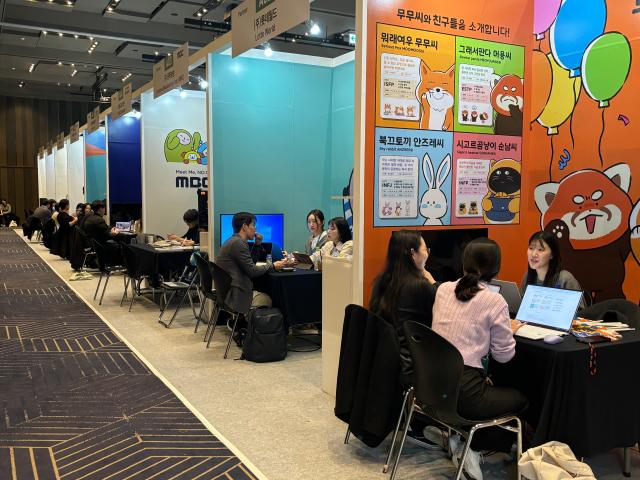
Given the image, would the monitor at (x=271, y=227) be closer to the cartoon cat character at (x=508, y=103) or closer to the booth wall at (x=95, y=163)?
Answer: the cartoon cat character at (x=508, y=103)

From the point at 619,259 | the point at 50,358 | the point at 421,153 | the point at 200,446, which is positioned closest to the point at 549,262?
the point at 619,259

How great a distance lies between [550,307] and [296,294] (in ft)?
8.15

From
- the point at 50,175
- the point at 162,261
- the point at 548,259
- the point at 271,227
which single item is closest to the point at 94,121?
the point at 162,261

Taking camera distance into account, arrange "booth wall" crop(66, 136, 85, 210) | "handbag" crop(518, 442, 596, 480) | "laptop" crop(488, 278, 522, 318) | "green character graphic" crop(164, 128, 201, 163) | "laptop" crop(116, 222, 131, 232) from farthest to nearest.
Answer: "booth wall" crop(66, 136, 85, 210) < "laptop" crop(116, 222, 131, 232) < "green character graphic" crop(164, 128, 201, 163) < "laptop" crop(488, 278, 522, 318) < "handbag" crop(518, 442, 596, 480)

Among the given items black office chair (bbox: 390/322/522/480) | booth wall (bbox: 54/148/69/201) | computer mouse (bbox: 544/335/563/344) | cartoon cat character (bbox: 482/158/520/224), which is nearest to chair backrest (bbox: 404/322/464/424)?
black office chair (bbox: 390/322/522/480)

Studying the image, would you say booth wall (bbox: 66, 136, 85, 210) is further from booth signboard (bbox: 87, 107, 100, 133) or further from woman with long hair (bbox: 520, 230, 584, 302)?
woman with long hair (bbox: 520, 230, 584, 302)

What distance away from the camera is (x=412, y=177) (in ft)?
12.3

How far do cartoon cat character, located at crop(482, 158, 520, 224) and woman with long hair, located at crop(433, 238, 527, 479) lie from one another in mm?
1532

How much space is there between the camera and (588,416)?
2.50 m

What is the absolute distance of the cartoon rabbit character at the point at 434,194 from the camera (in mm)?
3803

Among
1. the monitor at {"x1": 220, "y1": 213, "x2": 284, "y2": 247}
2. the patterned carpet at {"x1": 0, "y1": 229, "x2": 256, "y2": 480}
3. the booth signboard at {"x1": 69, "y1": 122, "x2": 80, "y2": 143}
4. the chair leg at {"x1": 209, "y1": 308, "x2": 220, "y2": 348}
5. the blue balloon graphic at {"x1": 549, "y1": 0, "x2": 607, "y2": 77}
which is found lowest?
the patterned carpet at {"x1": 0, "y1": 229, "x2": 256, "y2": 480}

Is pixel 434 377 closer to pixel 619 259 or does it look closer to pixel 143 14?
pixel 619 259

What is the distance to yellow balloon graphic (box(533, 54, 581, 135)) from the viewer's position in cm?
412

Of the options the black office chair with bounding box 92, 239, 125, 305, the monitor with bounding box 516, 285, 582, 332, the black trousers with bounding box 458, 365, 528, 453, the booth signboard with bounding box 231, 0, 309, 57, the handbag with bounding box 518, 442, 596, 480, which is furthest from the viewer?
the black office chair with bounding box 92, 239, 125, 305
